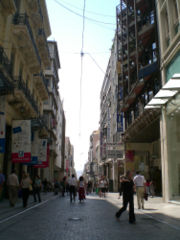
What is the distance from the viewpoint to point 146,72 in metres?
20.2

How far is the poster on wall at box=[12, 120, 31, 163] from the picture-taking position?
1660 cm

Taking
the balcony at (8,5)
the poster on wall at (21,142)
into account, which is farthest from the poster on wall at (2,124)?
the balcony at (8,5)

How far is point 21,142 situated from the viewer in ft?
55.5

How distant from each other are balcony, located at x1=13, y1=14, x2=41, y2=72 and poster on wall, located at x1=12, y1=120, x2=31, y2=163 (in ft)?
19.8

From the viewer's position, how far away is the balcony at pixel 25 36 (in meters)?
18.0

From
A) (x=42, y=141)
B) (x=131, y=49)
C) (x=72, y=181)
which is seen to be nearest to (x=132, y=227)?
(x=72, y=181)

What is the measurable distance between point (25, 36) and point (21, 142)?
7549 millimetres

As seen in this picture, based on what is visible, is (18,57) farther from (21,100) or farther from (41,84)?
(41,84)

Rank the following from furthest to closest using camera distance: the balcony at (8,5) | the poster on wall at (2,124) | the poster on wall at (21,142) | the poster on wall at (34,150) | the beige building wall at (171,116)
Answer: the poster on wall at (34,150)
the poster on wall at (21,142)
the beige building wall at (171,116)
the balcony at (8,5)
the poster on wall at (2,124)

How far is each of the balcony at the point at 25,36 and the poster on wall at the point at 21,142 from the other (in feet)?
19.8

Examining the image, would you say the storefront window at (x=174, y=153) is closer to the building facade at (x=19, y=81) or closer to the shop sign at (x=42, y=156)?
the building facade at (x=19, y=81)

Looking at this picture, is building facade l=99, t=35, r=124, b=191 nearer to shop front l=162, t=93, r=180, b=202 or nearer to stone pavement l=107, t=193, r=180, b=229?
shop front l=162, t=93, r=180, b=202

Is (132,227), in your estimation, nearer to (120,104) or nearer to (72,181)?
(72,181)

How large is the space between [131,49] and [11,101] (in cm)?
1419
